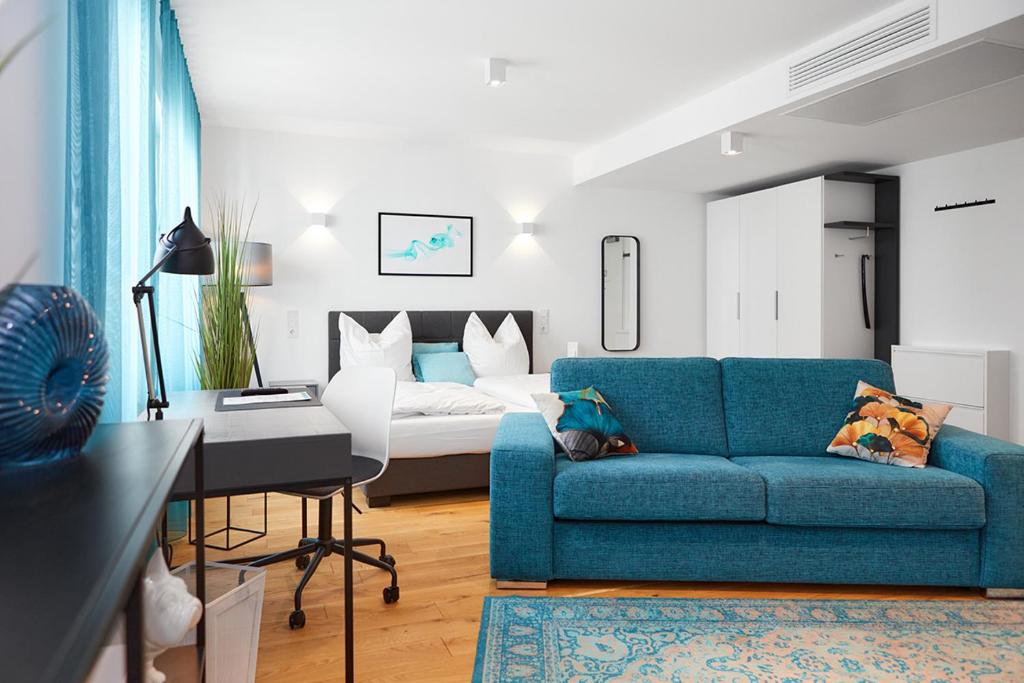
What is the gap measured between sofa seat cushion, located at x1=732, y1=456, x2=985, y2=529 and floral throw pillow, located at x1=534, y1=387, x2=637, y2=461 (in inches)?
25.0

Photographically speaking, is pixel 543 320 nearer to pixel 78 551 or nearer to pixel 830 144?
pixel 830 144

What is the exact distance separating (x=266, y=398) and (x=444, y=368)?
2662mm

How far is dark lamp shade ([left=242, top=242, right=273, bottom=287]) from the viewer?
4.68 m

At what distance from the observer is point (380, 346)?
516cm

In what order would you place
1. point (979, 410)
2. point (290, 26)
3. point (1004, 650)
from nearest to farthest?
1. point (1004, 650)
2. point (290, 26)
3. point (979, 410)

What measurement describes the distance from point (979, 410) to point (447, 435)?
373cm

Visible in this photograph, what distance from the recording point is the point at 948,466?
9.01 feet

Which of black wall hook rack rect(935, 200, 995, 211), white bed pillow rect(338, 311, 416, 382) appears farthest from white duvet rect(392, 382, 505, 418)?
black wall hook rack rect(935, 200, 995, 211)

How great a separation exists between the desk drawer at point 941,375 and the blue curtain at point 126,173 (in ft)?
16.8

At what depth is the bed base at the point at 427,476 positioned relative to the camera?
379cm

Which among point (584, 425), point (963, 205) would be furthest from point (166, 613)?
point (963, 205)

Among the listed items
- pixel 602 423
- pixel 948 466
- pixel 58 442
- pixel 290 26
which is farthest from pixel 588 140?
pixel 58 442

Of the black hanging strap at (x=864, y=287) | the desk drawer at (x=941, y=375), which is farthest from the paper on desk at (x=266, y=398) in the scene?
the black hanging strap at (x=864, y=287)

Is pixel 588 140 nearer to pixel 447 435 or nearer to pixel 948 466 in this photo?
pixel 447 435
